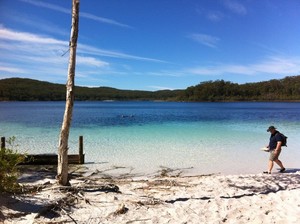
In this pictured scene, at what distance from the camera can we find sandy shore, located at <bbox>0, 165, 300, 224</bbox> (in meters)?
6.66

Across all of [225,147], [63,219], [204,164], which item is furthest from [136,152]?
[63,219]

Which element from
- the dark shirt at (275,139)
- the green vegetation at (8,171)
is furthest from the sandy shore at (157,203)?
the dark shirt at (275,139)

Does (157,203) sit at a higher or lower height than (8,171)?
lower

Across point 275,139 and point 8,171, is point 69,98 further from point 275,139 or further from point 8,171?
point 275,139

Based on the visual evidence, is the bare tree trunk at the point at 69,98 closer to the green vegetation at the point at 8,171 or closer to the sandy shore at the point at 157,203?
the sandy shore at the point at 157,203

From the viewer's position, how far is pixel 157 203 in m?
7.50

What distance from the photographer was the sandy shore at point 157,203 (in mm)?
6664

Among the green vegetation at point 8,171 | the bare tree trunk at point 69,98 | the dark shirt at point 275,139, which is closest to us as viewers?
the green vegetation at point 8,171

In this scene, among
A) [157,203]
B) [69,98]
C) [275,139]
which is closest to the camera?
[157,203]

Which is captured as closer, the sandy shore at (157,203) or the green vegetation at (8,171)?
the sandy shore at (157,203)

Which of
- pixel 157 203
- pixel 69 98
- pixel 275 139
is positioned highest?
pixel 69 98

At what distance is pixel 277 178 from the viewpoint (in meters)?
10.5

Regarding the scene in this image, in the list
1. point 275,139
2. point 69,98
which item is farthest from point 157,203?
point 275,139

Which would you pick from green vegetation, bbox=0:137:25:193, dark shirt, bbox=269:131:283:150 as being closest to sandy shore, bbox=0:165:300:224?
green vegetation, bbox=0:137:25:193
